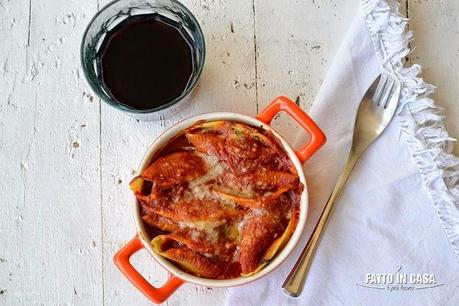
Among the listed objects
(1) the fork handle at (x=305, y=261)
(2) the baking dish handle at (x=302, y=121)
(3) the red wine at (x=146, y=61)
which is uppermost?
(3) the red wine at (x=146, y=61)

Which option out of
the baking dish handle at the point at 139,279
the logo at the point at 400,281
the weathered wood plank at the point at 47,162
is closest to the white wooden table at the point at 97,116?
the weathered wood plank at the point at 47,162

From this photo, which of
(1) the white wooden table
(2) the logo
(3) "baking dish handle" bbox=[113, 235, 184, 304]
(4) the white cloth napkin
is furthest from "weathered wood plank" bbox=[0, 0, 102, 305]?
(2) the logo

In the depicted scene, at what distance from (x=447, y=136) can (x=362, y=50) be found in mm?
189

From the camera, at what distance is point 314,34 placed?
3.43 ft

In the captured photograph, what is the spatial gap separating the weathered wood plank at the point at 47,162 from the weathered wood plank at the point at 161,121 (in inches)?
0.8

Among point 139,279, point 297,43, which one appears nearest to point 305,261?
point 139,279

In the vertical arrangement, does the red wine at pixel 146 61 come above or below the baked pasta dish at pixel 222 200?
above

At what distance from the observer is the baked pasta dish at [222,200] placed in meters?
0.89

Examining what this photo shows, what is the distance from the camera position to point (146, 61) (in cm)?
97

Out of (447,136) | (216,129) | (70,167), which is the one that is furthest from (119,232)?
(447,136)

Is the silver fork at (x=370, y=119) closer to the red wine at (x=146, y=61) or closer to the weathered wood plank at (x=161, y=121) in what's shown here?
the weathered wood plank at (x=161, y=121)

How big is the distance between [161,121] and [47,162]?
203 mm

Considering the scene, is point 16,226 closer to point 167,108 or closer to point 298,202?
point 167,108

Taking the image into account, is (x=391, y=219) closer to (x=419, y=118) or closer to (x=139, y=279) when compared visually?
(x=419, y=118)
